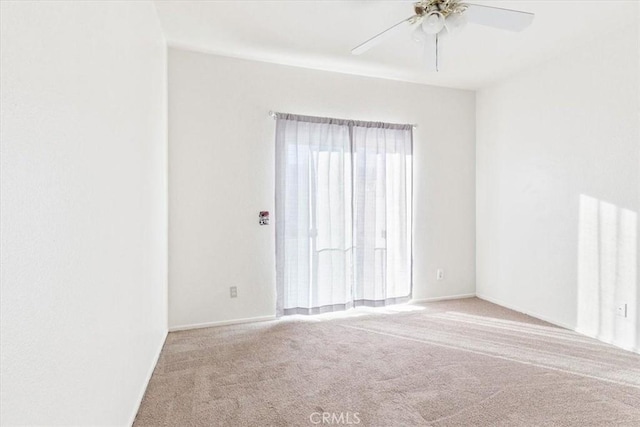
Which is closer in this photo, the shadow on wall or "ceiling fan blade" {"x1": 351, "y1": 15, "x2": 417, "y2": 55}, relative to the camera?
"ceiling fan blade" {"x1": 351, "y1": 15, "x2": 417, "y2": 55}

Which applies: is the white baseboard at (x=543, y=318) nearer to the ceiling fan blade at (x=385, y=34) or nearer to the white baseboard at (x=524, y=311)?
the white baseboard at (x=524, y=311)

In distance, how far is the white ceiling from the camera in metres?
2.49

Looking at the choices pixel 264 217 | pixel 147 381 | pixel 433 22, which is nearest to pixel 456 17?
pixel 433 22

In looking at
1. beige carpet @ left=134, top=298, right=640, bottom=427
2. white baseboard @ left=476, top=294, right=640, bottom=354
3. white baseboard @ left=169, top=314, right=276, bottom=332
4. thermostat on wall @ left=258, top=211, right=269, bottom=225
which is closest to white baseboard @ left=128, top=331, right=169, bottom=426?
beige carpet @ left=134, top=298, right=640, bottom=427

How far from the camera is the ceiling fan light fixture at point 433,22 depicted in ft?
6.67

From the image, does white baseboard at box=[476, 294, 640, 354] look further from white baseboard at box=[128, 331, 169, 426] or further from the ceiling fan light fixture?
white baseboard at box=[128, 331, 169, 426]

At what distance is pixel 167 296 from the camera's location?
3.15m

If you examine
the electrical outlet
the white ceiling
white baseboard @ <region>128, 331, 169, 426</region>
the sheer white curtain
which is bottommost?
white baseboard @ <region>128, 331, 169, 426</region>

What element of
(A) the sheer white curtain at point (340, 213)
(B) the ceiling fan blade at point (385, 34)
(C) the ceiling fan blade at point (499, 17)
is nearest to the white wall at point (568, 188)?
(A) the sheer white curtain at point (340, 213)

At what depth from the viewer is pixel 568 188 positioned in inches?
127

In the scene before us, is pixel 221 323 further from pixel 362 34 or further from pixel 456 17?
pixel 456 17

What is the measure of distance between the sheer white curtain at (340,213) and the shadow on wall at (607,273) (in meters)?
1.63

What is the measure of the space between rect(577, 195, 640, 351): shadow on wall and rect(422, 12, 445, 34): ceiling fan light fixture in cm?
217

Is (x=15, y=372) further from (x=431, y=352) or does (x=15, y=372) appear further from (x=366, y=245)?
(x=366, y=245)
